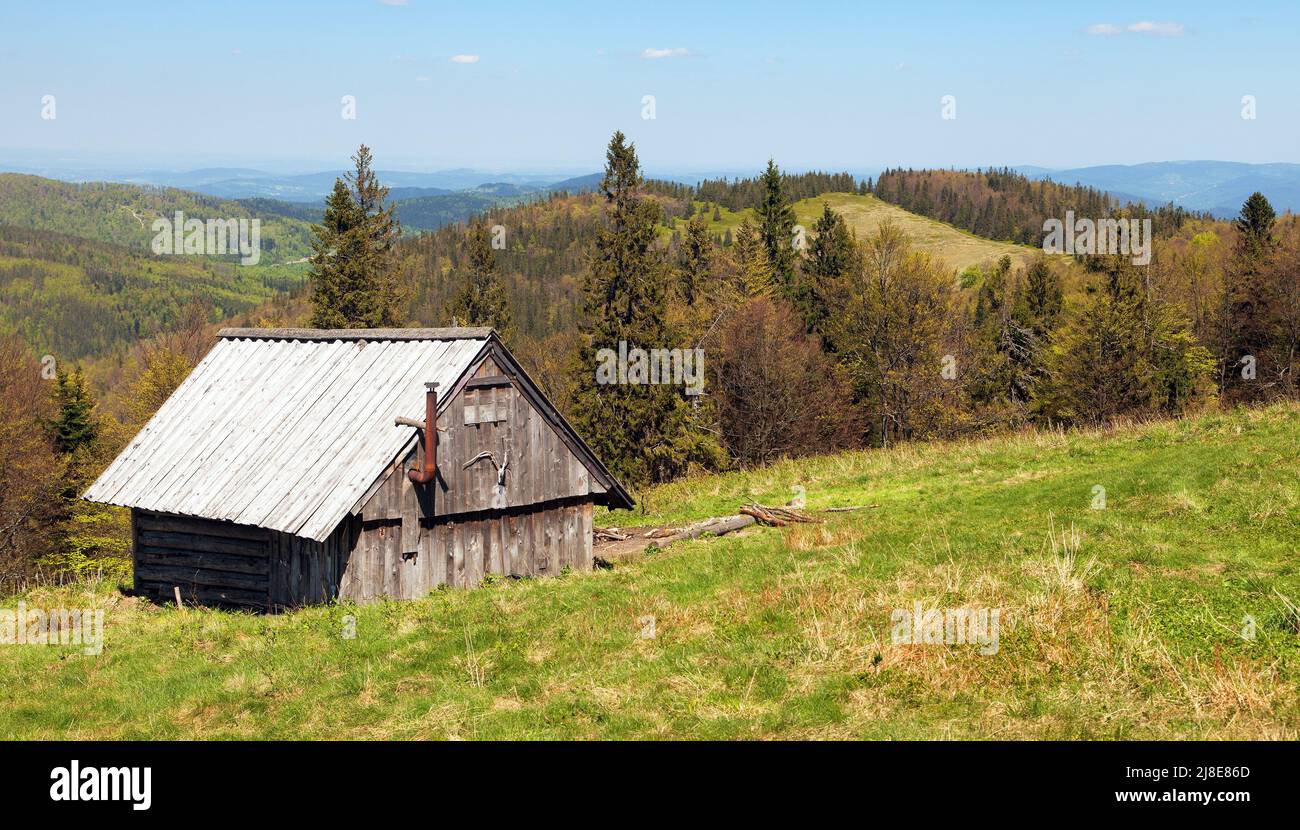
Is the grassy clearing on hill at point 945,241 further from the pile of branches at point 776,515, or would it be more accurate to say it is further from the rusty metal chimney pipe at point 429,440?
the rusty metal chimney pipe at point 429,440

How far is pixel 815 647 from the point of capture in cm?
1150

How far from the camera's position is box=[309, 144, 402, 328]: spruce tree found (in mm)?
54344

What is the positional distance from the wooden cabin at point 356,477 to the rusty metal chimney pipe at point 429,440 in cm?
4

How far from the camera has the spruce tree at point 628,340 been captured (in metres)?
48.7

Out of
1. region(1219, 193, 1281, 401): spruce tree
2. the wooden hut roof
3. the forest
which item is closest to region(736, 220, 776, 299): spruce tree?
the forest

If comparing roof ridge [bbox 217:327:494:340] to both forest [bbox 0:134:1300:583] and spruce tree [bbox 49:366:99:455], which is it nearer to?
forest [bbox 0:134:1300:583]

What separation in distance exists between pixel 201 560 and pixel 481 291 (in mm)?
38843

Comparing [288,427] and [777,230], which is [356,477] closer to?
[288,427]

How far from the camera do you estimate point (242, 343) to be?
23.8 metres

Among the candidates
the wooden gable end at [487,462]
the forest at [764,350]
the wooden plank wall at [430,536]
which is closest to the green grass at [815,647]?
the wooden plank wall at [430,536]

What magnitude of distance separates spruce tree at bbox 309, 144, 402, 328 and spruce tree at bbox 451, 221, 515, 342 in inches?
158

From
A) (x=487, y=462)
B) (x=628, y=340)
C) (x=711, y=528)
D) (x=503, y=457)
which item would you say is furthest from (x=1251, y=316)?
(x=487, y=462)
